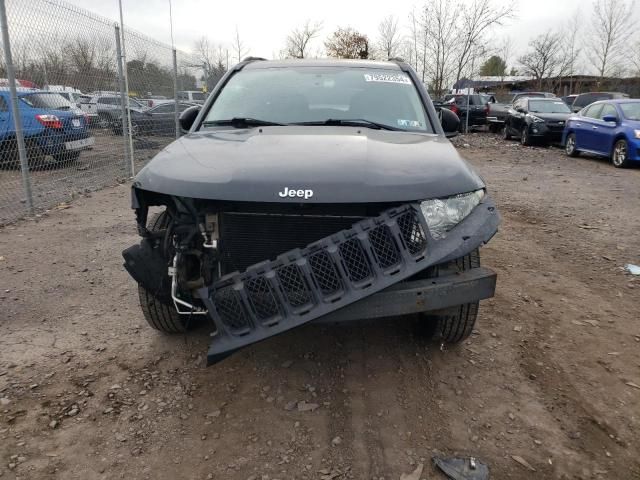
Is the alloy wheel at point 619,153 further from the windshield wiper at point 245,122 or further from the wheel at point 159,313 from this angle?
the wheel at point 159,313

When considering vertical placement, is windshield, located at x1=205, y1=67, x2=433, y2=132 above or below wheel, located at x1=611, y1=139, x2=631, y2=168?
above

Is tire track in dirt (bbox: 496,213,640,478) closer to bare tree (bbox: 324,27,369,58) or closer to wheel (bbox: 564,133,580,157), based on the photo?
wheel (bbox: 564,133,580,157)

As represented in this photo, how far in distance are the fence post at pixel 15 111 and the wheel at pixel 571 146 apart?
42.8ft

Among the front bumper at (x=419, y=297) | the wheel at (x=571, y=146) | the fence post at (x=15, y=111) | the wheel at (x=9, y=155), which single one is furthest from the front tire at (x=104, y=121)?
the wheel at (x=571, y=146)

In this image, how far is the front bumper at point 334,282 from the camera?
7.86 ft

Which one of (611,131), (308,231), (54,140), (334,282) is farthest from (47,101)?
(611,131)

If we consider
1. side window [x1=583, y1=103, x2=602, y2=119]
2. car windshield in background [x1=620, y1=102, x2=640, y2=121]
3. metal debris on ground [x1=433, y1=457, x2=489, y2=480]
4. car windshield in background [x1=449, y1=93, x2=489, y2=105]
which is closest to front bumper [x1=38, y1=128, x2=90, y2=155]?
metal debris on ground [x1=433, y1=457, x2=489, y2=480]

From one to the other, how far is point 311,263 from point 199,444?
3.42 feet

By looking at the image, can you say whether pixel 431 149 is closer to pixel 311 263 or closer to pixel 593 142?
pixel 311 263

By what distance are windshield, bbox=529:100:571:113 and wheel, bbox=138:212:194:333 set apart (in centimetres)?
1661

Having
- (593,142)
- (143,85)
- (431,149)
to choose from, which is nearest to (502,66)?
(593,142)

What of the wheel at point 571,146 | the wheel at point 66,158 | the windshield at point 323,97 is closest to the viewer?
the windshield at point 323,97

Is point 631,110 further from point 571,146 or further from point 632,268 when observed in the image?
point 632,268

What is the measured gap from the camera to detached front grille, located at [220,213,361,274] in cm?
260
